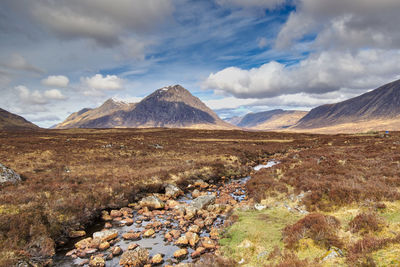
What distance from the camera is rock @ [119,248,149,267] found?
9305mm

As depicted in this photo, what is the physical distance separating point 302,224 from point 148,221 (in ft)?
32.1

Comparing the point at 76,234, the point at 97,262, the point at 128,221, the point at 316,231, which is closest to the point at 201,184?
the point at 128,221

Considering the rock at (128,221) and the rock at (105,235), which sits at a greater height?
the rock at (105,235)

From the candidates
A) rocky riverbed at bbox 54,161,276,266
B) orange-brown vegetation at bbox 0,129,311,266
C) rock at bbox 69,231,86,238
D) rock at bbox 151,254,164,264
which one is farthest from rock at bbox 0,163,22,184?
rock at bbox 151,254,164,264

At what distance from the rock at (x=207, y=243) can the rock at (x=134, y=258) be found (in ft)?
9.50

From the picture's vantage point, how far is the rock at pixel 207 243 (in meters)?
10.4

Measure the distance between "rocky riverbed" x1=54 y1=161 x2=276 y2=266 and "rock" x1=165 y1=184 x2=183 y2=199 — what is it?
4.14 feet

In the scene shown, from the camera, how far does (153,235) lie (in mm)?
12039

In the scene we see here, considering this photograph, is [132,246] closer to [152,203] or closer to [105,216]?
[105,216]

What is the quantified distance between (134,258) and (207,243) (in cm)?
365

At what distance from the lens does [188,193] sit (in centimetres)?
2092

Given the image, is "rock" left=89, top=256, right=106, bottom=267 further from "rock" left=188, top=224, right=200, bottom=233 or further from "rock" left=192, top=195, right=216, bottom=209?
"rock" left=192, top=195, right=216, bottom=209

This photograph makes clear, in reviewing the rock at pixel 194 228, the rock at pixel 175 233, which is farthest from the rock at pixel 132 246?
the rock at pixel 194 228

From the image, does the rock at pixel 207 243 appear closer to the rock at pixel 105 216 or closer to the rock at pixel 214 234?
the rock at pixel 214 234
